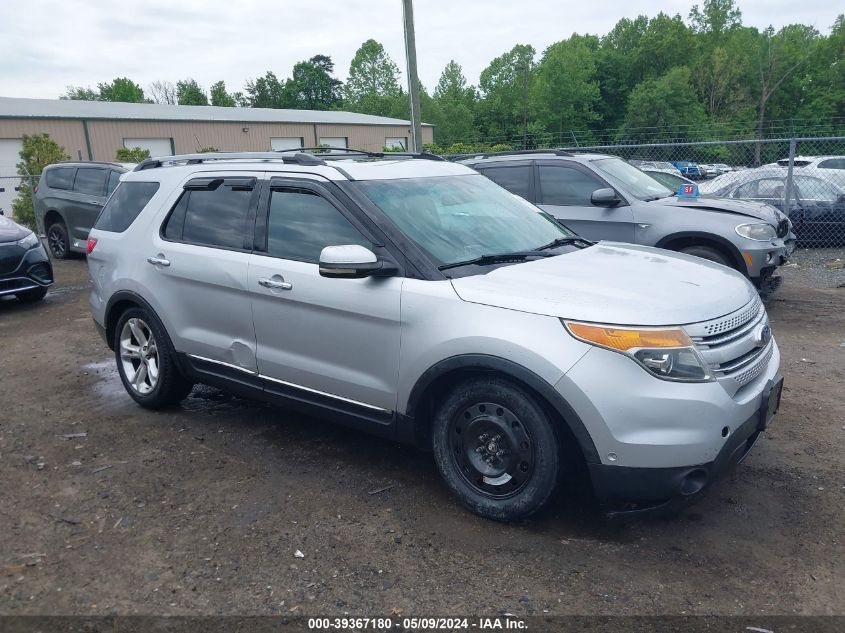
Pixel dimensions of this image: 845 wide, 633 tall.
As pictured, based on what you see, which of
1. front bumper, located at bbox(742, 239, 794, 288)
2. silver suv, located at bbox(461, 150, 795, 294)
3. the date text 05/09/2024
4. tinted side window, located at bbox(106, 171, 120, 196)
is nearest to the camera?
the date text 05/09/2024

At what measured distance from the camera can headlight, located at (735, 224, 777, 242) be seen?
Result: 7.34 meters

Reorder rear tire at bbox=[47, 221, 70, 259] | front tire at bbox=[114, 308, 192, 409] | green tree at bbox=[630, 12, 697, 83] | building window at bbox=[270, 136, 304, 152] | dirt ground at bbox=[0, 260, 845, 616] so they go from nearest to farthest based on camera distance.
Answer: dirt ground at bbox=[0, 260, 845, 616]
front tire at bbox=[114, 308, 192, 409]
rear tire at bbox=[47, 221, 70, 259]
building window at bbox=[270, 136, 304, 152]
green tree at bbox=[630, 12, 697, 83]

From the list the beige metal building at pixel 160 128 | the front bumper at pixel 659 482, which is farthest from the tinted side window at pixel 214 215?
the beige metal building at pixel 160 128

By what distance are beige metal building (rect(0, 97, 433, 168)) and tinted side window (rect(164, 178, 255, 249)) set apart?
90.1 ft

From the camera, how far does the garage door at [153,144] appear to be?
106 ft

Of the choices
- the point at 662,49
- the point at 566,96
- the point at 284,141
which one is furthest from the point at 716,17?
the point at 284,141

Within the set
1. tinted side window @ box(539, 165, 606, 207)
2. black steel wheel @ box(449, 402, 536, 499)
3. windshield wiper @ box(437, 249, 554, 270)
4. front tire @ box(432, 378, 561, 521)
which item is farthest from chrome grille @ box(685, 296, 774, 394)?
tinted side window @ box(539, 165, 606, 207)

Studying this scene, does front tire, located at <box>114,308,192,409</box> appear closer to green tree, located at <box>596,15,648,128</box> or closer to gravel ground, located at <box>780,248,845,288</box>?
gravel ground, located at <box>780,248,845,288</box>

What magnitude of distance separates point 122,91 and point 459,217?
101m

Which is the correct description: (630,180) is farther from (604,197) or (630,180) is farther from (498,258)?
(498,258)

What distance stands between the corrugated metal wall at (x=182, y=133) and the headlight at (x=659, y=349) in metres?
29.2

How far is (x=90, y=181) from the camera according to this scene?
12844mm

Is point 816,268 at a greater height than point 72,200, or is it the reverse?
point 72,200

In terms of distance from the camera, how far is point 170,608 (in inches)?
116
